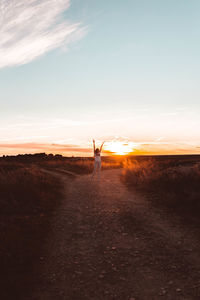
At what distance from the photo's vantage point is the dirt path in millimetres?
5551

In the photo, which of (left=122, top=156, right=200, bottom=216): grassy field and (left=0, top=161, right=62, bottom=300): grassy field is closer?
(left=0, top=161, right=62, bottom=300): grassy field

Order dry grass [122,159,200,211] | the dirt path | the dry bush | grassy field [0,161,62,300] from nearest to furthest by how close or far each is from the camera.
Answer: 1. the dirt path
2. grassy field [0,161,62,300]
3. the dry bush
4. dry grass [122,159,200,211]

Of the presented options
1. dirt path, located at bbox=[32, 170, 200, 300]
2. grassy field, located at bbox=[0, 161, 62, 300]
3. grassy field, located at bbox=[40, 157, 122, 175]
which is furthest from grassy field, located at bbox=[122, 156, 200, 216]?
grassy field, located at bbox=[40, 157, 122, 175]

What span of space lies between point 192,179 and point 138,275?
10.5 m

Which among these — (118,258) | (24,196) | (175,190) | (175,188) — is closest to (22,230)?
(118,258)

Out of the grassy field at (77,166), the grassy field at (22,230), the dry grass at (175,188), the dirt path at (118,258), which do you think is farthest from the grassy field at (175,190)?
the grassy field at (77,166)

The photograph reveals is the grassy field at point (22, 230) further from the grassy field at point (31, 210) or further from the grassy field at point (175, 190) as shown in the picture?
the grassy field at point (175, 190)

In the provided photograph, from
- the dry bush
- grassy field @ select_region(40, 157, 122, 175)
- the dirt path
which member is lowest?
the dirt path

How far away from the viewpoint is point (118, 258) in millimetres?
7117

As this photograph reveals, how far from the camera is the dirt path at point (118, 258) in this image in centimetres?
555

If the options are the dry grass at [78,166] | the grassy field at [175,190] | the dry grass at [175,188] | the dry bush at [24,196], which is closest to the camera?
the grassy field at [175,190]

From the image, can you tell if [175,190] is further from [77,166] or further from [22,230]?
[77,166]

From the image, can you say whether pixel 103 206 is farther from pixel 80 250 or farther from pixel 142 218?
pixel 80 250

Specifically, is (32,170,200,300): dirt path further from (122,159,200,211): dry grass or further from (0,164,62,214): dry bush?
(0,164,62,214): dry bush
